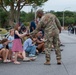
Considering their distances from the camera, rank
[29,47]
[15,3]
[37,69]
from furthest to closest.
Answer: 1. [15,3]
2. [29,47]
3. [37,69]

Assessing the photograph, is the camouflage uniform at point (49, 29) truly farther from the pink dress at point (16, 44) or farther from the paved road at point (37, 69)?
the pink dress at point (16, 44)

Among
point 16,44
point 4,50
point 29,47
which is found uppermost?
point 16,44

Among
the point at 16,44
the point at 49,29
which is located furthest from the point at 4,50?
the point at 49,29

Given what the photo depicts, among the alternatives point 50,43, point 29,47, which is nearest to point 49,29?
point 50,43

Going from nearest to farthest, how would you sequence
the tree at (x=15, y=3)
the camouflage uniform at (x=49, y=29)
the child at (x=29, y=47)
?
the camouflage uniform at (x=49, y=29) → the child at (x=29, y=47) → the tree at (x=15, y=3)

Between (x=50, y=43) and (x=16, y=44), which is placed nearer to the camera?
(x=50, y=43)

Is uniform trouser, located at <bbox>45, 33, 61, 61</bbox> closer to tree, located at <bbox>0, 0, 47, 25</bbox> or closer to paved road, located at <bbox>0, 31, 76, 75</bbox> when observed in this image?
paved road, located at <bbox>0, 31, 76, 75</bbox>

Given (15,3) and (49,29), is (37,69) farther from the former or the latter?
(15,3)

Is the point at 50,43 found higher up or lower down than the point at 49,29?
lower down

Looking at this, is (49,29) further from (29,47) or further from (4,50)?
(29,47)

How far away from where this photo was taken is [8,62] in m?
12.0

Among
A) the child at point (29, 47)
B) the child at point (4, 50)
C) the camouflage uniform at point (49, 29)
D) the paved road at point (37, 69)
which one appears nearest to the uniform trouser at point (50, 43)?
the camouflage uniform at point (49, 29)

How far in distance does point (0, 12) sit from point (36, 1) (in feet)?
63.3

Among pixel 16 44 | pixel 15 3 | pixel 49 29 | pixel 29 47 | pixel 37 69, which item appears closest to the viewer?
pixel 37 69
